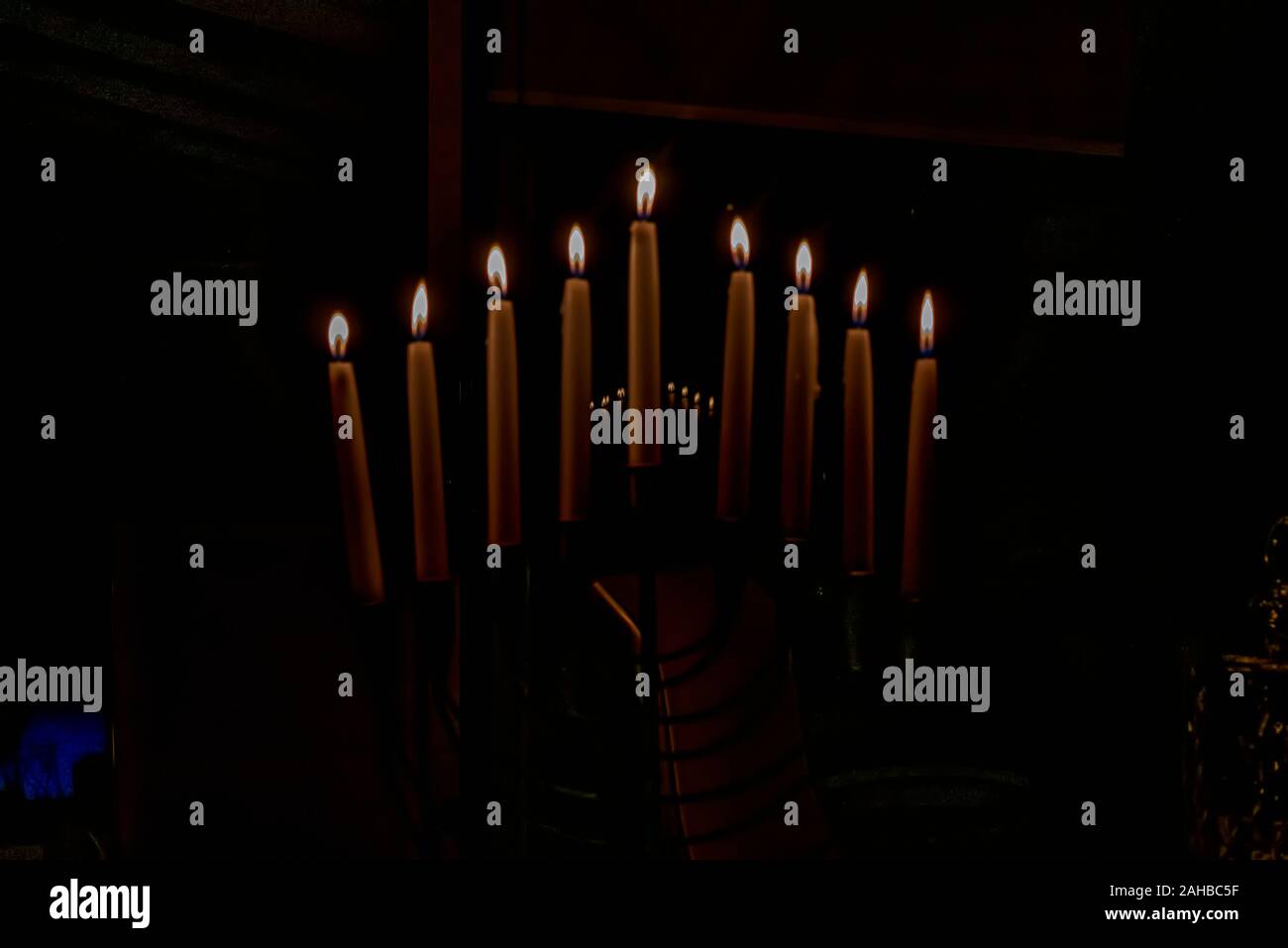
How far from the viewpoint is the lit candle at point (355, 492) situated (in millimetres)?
607

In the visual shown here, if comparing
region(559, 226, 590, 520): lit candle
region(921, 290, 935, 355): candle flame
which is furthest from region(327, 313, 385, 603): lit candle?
region(921, 290, 935, 355): candle flame

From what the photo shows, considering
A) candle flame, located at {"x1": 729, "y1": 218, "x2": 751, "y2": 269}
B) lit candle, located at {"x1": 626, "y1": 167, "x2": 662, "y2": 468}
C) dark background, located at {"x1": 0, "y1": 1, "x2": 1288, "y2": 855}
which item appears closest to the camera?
lit candle, located at {"x1": 626, "y1": 167, "x2": 662, "y2": 468}

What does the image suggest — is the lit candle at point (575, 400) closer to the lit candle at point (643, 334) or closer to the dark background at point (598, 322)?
the lit candle at point (643, 334)

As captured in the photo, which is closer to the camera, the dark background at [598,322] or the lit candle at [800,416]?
the lit candle at [800,416]

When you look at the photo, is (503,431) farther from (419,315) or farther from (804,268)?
(804,268)

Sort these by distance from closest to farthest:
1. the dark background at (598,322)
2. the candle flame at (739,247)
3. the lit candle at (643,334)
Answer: the lit candle at (643,334) → the candle flame at (739,247) → the dark background at (598,322)

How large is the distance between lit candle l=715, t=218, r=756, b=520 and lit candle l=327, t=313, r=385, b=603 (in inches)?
9.0

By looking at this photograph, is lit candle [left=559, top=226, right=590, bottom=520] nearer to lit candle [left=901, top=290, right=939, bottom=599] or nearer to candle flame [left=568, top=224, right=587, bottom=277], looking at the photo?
candle flame [left=568, top=224, right=587, bottom=277]

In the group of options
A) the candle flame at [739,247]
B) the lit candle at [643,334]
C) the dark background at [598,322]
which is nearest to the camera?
the lit candle at [643,334]

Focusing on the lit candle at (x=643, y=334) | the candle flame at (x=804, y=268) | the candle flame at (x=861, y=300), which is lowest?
the lit candle at (x=643, y=334)

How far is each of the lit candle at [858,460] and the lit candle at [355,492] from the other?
309mm

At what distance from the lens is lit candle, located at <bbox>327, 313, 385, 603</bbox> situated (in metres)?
0.61

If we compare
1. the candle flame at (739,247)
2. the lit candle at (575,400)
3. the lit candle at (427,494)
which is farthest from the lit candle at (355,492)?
the candle flame at (739,247)
